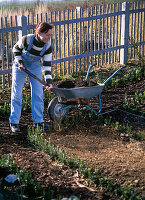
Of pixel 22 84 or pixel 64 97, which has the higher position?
pixel 22 84

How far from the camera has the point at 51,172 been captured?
4293 millimetres

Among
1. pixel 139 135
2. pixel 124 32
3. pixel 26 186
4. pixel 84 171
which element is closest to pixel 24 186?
pixel 26 186

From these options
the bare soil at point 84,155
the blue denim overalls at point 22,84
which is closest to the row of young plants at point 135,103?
the bare soil at point 84,155

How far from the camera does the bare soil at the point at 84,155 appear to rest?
4.01m

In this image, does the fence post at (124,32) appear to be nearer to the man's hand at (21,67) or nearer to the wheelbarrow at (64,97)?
the wheelbarrow at (64,97)

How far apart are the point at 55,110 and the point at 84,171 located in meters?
1.79

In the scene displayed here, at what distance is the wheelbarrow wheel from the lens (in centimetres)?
573

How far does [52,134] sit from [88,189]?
171 cm

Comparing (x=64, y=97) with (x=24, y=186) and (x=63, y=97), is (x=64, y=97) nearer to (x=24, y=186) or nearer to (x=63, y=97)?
(x=63, y=97)

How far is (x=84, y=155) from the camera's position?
15.6ft

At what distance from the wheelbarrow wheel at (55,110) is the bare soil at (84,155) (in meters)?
0.21

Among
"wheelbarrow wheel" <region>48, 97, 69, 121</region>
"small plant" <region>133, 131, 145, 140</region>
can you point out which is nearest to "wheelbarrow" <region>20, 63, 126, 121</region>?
"wheelbarrow wheel" <region>48, 97, 69, 121</region>

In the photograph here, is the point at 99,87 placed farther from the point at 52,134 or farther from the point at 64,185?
the point at 64,185

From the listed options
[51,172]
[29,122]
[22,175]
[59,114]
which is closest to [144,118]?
[59,114]
